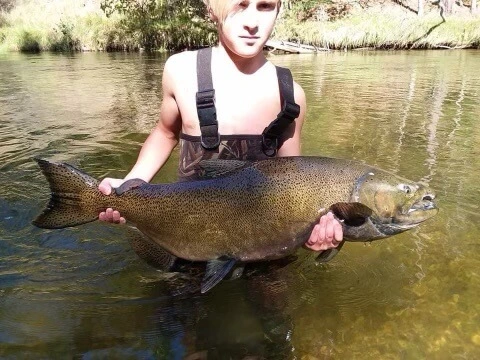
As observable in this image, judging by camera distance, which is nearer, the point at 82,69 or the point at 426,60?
the point at 82,69

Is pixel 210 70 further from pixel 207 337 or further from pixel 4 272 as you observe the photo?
pixel 4 272

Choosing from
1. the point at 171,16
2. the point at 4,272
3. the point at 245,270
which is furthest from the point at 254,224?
the point at 171,16

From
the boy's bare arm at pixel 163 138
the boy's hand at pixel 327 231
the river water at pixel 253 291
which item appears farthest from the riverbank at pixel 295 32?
the boy's hand at pixel 327 231

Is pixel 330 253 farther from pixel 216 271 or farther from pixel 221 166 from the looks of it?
pixel 221 166

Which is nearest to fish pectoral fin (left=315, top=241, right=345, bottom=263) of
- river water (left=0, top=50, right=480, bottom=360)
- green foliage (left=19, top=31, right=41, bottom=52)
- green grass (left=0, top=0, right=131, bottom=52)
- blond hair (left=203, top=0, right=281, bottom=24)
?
river water (left=0, top=50, right=480, bottom=360)

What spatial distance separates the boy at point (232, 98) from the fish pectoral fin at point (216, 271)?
65 cm

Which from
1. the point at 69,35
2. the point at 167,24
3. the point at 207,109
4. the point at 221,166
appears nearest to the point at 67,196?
the point at 221,166

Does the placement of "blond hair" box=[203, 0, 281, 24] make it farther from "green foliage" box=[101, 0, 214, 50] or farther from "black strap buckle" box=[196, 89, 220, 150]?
"green foliage" box=[101, 0, 214, 50]

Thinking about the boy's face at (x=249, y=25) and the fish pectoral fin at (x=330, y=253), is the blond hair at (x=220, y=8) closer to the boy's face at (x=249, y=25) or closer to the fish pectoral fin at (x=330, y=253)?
the boy's face at (x=249, y=25)

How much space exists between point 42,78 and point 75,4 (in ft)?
79.8

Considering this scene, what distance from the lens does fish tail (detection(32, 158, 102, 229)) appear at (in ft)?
8.11

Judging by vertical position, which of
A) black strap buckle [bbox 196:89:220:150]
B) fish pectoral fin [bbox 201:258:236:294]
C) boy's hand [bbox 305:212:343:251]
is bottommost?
fish pectoral fin [bbox 201:258:236:294]

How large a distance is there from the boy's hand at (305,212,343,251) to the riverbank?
22636 millimetres

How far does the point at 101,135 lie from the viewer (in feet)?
23.2
